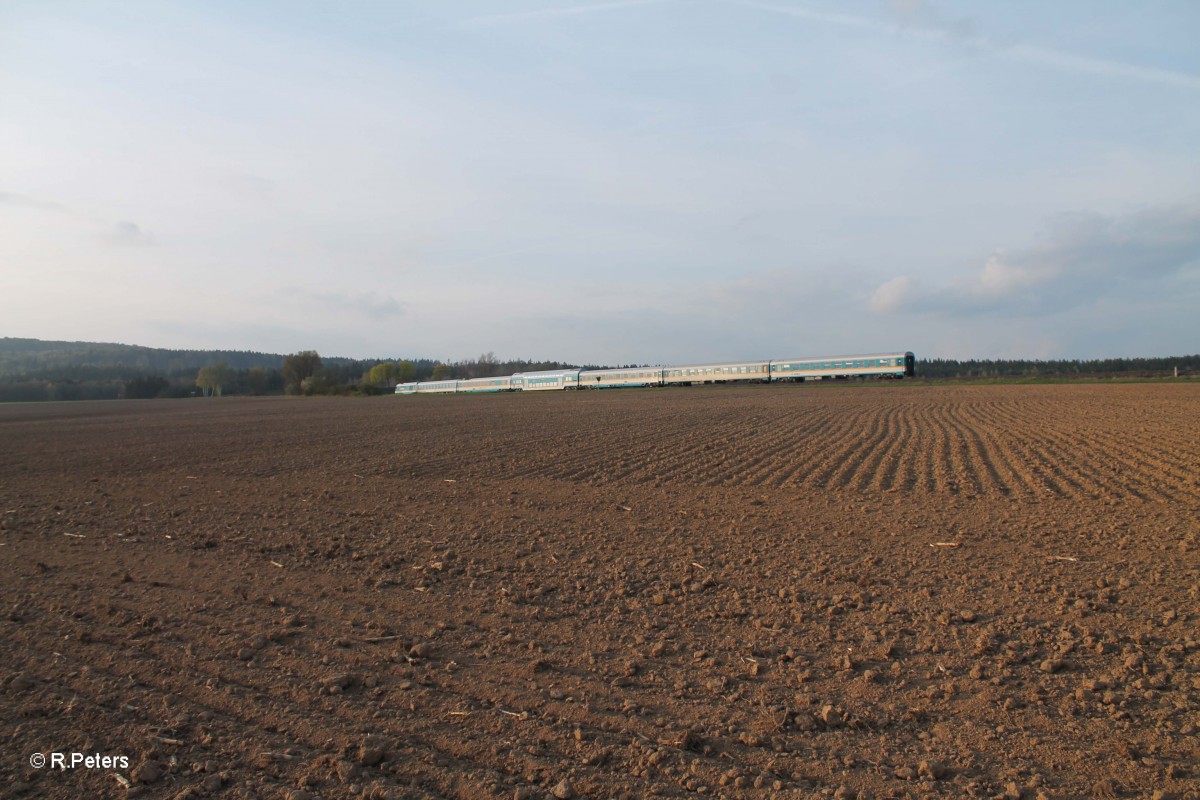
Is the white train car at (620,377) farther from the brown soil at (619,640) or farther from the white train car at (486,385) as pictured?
the brown soil at (619,640)

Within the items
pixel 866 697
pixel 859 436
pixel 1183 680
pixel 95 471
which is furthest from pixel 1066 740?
pixel 95 471

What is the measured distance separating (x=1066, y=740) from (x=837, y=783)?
163 centimetres

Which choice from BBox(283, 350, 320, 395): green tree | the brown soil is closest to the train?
BBox(283, 350, 320, 395): green tree

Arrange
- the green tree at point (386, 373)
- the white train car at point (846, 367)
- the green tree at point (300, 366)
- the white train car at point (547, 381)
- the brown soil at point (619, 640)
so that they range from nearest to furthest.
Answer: the brown soil at point (619, 640) → the white train car at point (846, 367) → the white train car at point (547, 381) → the green tree at point (300, 366) → the green tree at point (386, 373)

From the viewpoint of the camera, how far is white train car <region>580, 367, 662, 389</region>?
309ft

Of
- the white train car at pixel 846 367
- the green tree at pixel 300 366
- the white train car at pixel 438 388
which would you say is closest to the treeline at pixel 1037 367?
the white train car at pixel 846 367

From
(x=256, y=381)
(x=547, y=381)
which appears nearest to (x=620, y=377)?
(x=547, y=381)

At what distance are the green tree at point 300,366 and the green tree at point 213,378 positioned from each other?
1434 centimetres

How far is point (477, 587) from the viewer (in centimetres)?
816

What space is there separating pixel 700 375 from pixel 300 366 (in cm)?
8275

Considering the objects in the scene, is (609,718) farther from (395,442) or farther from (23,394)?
(23,394)

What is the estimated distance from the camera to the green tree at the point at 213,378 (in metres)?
138

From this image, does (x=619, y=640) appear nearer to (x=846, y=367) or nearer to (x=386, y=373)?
(x=846, y=367)

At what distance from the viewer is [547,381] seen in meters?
104
